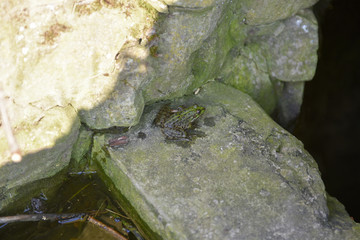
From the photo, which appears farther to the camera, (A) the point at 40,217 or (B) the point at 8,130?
(A) the point at 40,217

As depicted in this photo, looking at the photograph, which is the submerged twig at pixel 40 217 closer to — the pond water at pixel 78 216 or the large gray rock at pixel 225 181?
the pond water at pixel 78 216

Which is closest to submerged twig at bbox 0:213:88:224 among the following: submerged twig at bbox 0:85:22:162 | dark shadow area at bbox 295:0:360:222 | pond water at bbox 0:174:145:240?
pond water at bbox 0:174:145:240

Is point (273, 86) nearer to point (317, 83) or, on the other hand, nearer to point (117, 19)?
point (317, 83)

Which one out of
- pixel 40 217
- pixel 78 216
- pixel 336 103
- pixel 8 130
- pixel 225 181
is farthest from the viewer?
pixel 336 103

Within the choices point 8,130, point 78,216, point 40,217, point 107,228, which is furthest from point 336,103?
point 8,130

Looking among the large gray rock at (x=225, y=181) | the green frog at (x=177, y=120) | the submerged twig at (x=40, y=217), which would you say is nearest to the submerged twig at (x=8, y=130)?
the submerged twig at (x=40, y=217)

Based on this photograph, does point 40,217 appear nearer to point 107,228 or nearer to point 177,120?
point 107,228
